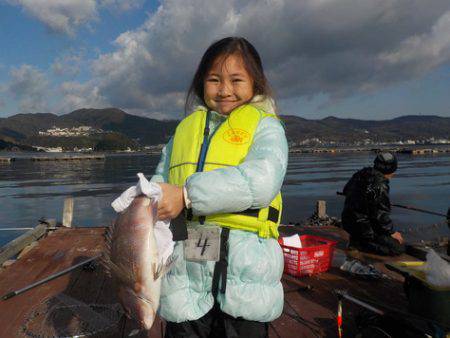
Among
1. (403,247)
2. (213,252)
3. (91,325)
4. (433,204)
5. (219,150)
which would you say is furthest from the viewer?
(433,204)

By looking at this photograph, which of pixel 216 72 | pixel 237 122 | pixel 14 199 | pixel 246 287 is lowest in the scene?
pixel 14 199

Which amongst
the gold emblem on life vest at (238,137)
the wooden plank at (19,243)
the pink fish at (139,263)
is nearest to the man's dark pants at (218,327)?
the pink fish at (139,263)

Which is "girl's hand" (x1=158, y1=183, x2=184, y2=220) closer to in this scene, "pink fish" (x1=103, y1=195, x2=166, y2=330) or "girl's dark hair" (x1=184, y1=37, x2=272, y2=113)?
"pink fish" (x1=103, y1=195, x2=166, y2=330)

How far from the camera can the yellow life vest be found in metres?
2.02

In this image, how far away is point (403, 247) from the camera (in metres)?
7.69

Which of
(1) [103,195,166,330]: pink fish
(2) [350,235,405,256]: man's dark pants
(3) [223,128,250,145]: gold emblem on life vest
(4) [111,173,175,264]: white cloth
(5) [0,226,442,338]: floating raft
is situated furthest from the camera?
(2) [350,235,405,256]: man's dark pants

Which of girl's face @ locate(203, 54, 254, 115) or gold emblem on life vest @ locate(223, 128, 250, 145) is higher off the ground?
girl's face @ locate(203, 54, 254, 115)

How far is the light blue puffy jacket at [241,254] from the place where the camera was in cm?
184

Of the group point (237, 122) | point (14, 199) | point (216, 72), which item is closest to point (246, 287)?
point (237, 122)

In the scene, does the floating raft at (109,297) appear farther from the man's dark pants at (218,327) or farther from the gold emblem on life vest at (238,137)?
the gold emblem on life vest at (238,137)

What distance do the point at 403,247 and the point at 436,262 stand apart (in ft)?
14.9

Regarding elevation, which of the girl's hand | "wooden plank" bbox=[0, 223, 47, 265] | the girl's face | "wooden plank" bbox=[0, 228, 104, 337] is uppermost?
the girl's face

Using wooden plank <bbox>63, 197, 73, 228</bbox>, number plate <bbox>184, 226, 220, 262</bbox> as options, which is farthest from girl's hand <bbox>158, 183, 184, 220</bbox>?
wooden plank <bbox>63, 197, 73, 228</bbox>

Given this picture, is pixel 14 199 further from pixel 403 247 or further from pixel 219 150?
pixel 219 150
